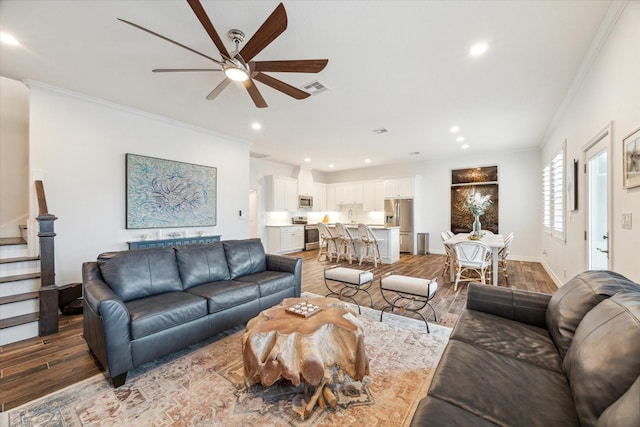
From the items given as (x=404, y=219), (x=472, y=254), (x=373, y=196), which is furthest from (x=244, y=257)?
(x=373, y=196)

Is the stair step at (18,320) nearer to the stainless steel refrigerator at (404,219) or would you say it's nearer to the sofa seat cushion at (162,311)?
the sofa seat cushion at (162,311)

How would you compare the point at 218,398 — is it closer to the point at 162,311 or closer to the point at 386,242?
the point at 162,311

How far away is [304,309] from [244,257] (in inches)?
65.9

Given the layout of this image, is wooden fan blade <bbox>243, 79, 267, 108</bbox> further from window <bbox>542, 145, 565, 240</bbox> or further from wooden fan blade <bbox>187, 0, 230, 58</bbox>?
window <bbox>542, 145, 565, 240</bbox>

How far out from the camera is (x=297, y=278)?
11.2 feet

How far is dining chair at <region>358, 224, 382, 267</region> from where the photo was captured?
244 inches

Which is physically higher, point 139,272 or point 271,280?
point 139,272

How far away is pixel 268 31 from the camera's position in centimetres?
189

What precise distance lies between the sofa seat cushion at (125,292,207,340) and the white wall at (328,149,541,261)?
700 centimetres

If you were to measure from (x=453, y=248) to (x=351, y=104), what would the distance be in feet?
9.66

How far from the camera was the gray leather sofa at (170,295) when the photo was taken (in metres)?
1.92

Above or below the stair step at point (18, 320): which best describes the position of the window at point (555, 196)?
above

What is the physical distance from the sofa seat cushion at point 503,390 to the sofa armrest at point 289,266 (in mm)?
2211

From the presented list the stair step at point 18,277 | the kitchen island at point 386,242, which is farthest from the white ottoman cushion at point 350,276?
the stair step at point 18,277
